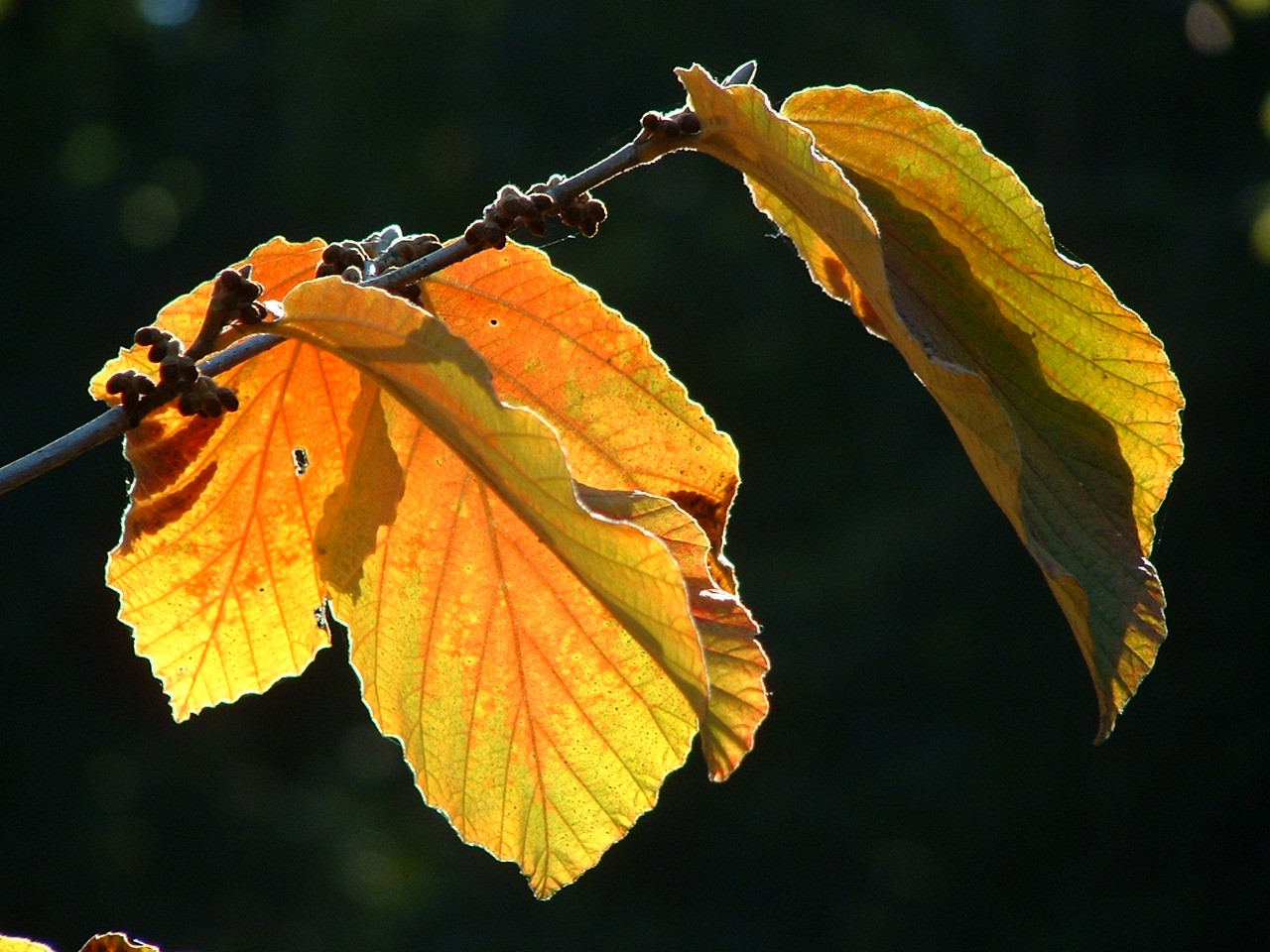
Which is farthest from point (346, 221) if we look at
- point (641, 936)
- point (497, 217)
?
point (497, 217)

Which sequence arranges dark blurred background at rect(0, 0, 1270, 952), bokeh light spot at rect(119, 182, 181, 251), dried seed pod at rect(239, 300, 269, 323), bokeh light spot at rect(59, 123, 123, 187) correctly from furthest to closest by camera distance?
1. bokeh light spot at rect(59, 123, 123, 187)
2. bokeh light spot at rect(119, 182, 181, 251)
3. dark blurred background at rect(0, 0, 1270, 952)
4. dried seed pod at rect(239, 300, 269, 323)

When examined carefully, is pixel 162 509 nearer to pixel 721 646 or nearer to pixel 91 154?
pixel 721 646

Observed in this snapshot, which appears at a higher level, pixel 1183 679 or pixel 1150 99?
pixel 1150 99

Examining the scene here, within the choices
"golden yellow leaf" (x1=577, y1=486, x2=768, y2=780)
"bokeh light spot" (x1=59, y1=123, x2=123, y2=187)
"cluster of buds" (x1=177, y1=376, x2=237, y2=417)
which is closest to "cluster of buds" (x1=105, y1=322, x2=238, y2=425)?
"cluster of buds" (x1=177, y1=376, x2=237, y2=417)

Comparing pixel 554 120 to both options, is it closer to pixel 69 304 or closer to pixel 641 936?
pixel 69 304

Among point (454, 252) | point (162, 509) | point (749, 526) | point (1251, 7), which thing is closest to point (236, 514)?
point (162, 509)

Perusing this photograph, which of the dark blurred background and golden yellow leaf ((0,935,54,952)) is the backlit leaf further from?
the dark blurred background

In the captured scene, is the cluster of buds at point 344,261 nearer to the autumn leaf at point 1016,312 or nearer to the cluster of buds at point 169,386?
the cluster of buds at point 169,386
